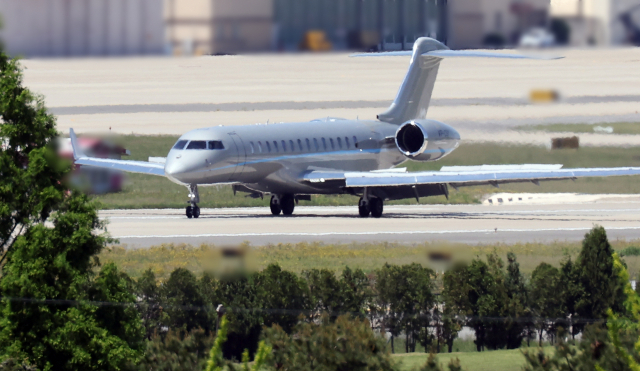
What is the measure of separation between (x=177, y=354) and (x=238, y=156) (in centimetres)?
2490

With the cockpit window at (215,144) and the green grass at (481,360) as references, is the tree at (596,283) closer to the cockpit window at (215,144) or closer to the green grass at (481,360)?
the green grass at (481,360)

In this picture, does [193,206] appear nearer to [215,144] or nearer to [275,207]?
[215,144]

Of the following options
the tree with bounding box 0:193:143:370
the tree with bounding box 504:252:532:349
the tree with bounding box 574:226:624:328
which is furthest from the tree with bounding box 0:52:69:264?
the tree with bounding box 574:226:624:328

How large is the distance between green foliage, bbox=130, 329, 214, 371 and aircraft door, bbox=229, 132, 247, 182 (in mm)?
23438

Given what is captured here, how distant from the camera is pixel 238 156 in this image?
4344cm

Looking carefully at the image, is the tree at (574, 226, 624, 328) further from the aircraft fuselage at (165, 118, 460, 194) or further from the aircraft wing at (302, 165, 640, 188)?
the aircraft fuselage at (165, 118, 460, 194)

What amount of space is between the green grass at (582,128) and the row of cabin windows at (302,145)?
43.2 ft

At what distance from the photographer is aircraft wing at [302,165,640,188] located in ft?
140

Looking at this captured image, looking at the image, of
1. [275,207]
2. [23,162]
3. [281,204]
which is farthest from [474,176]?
[23,162]

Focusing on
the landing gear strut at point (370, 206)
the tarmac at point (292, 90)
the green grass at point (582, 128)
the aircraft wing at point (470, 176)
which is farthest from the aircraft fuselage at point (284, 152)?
the tarmac at point (292, 90)

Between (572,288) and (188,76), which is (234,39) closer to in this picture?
(572,288)

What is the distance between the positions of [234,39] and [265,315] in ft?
37.1

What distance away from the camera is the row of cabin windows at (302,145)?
44656 mm

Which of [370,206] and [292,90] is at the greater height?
[292,90]
